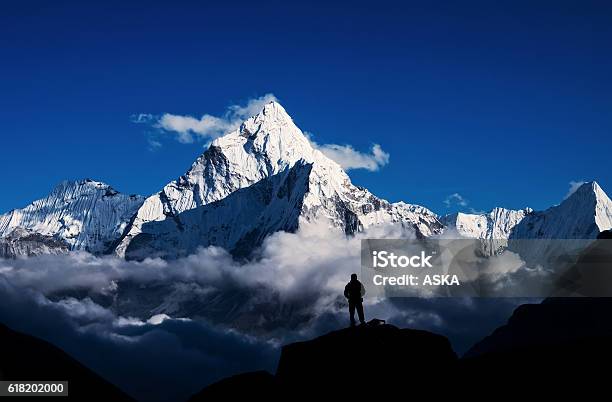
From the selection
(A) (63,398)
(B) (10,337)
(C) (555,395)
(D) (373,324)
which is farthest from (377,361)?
(B) (10,337)

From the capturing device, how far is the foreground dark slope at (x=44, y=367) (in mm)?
123750

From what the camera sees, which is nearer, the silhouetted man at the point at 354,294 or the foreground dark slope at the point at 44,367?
the silhouetted man at the point at 354,294

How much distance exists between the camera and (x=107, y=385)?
155375 mm

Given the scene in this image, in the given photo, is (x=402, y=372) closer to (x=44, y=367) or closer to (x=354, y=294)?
(x=354, y=294)

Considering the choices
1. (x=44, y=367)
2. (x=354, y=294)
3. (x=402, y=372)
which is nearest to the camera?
(x=402, y=372)

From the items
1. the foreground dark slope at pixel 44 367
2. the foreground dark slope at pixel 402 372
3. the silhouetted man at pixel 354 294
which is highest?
the foreground dark slope at pixel 44 367

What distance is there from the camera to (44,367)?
13412cm

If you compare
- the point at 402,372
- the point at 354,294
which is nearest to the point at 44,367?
the point at 354,294

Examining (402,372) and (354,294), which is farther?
(354,294)

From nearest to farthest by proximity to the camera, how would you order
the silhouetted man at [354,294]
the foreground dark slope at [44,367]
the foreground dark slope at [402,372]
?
the foreground dark slope at [402,372]
the silhouetted man at [354,294]
the foreground dark slope at [44,367]

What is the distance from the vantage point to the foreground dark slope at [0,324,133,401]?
12375 cm

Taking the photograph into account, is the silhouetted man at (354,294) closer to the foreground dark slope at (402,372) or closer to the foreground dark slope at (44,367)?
the foreground dark slope at (402,372)

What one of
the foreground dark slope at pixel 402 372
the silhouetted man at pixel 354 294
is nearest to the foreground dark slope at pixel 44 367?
the foreground dark slope at pixel 402 372

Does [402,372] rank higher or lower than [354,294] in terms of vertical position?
lower
